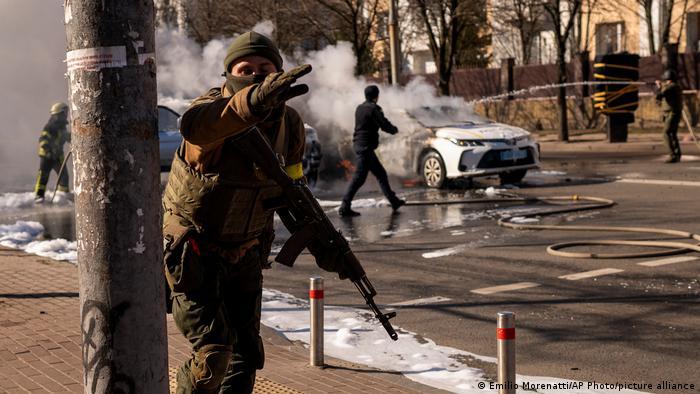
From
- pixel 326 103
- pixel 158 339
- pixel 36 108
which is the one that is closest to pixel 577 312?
pixel 158 339

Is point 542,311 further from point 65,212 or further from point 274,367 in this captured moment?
point 65,212

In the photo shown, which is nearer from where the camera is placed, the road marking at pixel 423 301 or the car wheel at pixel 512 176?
the road marking at pixel 423 301

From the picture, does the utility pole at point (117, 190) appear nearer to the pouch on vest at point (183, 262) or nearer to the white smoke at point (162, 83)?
the pouch on vest at point (183, 262)

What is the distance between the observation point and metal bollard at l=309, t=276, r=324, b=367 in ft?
21.1

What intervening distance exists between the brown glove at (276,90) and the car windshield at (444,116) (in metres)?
15.1

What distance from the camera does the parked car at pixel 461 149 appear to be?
56.4ft

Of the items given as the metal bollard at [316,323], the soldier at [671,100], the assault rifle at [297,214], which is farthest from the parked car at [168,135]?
the assault rifle at [297,214]

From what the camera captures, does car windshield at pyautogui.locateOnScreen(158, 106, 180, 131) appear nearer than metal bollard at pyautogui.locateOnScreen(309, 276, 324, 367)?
No

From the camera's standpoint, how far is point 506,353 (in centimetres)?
500

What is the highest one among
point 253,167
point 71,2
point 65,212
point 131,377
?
point 71,2

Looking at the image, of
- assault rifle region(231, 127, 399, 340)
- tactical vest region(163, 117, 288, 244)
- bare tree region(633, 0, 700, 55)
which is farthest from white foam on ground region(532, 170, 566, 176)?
bare tree region(633, 0, 700, 55)

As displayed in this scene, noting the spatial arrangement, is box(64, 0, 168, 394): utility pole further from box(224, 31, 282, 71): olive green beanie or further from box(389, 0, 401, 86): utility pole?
box(389, 0, 401, 86): utility pole

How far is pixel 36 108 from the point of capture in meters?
30.1

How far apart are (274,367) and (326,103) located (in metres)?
14.3
